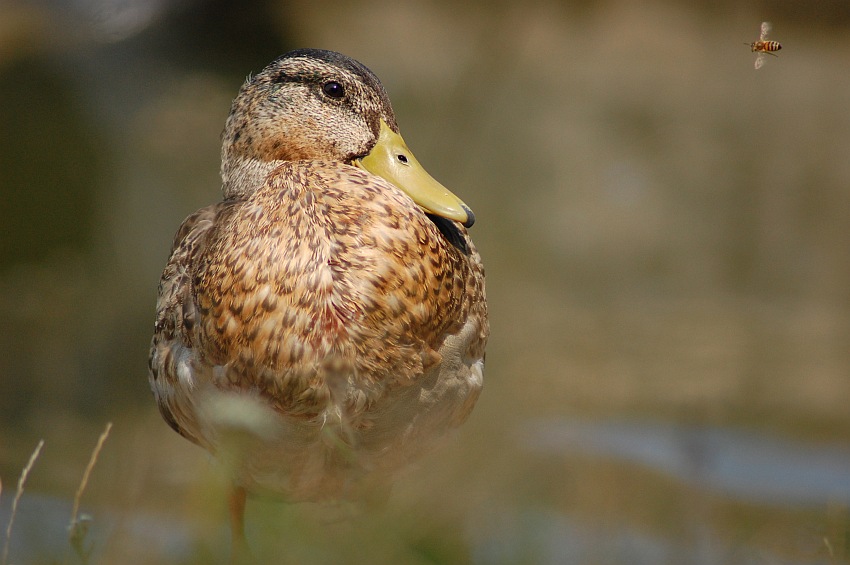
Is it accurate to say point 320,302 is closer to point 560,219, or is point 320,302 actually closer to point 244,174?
point 244,174

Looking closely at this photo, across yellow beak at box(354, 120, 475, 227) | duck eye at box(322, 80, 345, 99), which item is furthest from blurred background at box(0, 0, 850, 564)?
duck eye at box(322, 80, 345, 99)

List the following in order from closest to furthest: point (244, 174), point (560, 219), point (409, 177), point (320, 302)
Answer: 1. point (320, 302)
2. point (409, 177)
3. point (244, 174)
4. point (560, 219)

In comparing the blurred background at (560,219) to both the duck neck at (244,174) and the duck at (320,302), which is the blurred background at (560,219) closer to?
the duck at (320,302)

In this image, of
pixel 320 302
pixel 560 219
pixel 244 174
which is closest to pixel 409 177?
pixel 244 174

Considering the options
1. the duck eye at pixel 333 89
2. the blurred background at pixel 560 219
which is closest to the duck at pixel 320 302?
the duck eye at pixel 333 89

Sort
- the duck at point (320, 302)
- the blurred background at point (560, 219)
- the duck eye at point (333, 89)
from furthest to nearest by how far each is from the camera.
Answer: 1. the blurred background at point (560, 219)
2. the duck eye at point (333, 89)
3. the duck at point (320, 302)

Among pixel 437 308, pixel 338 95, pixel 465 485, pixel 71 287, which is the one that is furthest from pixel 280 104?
pixel 71 287
